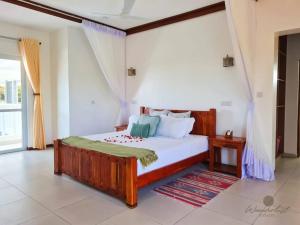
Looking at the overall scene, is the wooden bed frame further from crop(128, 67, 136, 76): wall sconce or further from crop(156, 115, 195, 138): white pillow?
crop(128, 67, 136, 76): wall sconce

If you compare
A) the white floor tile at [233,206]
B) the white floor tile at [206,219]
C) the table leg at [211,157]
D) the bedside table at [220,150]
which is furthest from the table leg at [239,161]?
the white floor tile at [206,219]

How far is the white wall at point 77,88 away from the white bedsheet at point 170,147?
5.37 ft

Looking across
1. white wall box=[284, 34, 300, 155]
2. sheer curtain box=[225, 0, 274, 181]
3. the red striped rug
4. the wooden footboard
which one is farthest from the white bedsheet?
white wall box=[284, 34, 300, 155]

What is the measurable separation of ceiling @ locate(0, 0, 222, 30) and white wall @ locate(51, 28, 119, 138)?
18.8 inches

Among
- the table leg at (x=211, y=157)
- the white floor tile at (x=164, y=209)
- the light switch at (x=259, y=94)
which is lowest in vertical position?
the white floor tile at (x=164, y=209)

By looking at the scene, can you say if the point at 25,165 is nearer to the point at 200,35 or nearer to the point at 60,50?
the point at 60,50

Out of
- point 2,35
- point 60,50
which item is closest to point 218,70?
point 60,50

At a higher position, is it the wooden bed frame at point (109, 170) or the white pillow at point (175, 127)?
the white pillow at point (175, 127)

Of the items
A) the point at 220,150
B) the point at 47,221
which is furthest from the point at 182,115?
the point at 47,221

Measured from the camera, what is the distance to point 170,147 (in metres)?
3.26

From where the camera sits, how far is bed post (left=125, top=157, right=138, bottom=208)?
8.58ft

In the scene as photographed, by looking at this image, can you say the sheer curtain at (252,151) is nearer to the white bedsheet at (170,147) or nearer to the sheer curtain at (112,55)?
the white bedsheet at (170,147)

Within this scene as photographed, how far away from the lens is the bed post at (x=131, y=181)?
8.58 ft

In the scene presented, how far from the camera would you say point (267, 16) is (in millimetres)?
3580
